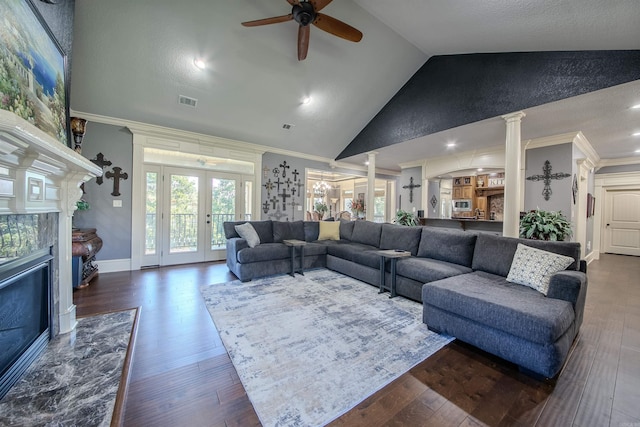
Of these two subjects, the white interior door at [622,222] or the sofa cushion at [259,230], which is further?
the white interior door at [622,222]

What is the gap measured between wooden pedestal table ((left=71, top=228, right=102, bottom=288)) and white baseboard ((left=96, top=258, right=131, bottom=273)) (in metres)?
0.58

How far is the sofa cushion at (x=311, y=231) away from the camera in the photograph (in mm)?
5008

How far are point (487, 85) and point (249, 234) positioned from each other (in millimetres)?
4427

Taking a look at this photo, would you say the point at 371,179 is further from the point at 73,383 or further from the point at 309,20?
the point at 73,383

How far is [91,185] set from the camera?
13.5 feet

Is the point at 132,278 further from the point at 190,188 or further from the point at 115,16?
the point at 115,16

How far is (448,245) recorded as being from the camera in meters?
3.26

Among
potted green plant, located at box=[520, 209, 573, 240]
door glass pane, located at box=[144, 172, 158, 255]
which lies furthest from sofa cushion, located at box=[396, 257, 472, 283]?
door glass pane, located at box=[144, 172, 158, 255]

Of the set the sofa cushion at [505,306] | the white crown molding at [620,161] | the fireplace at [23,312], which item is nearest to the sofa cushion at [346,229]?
the sofa cushion at [505,306]

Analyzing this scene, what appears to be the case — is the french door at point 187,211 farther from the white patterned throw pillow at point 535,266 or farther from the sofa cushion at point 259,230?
the white patterned throw pillow at point 535,266

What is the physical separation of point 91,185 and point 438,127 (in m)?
6.15

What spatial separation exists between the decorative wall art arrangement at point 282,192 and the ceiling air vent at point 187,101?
2099 millimetres

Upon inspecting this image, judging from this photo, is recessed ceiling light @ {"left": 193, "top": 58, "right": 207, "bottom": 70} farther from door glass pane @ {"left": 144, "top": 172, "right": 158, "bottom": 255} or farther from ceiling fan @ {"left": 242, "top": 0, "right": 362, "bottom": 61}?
door glass pane @ {"left": 144, "top": 172, "right": 158, "bottom": 255}

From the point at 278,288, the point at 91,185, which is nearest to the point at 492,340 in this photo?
the point at 278,288
